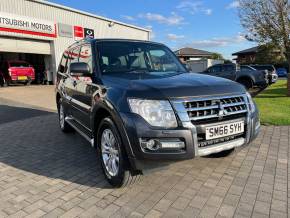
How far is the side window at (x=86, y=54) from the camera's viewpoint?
4.47 m

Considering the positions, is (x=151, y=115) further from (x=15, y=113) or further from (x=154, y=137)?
(x=15, y=113)

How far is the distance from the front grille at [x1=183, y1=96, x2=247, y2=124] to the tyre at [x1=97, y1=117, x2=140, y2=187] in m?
0.89

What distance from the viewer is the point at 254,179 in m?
3.87

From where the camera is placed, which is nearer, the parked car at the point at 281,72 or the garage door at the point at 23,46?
the garage door at the point at 23,46

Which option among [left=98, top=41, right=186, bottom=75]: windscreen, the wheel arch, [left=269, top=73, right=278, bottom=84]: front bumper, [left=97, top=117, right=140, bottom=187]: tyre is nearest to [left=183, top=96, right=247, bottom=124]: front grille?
the wheel arch

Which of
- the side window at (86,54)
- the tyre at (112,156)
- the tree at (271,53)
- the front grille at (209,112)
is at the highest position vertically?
the tree at (271,53)

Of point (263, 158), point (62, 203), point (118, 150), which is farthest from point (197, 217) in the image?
point (263, 158)

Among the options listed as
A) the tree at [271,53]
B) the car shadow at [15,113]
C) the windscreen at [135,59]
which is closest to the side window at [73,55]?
the windscreen at [135,59]

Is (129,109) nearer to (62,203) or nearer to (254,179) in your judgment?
(62,203)

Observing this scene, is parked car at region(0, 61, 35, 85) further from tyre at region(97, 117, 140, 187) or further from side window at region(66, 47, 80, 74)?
tyre at region(97, 117, 140, 187)

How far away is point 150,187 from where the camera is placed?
146 inches

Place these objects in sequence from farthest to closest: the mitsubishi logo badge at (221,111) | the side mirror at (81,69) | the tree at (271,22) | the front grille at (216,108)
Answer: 1. the tree at (271,22)
2. the side mirror at (81,69)
3. the mitsubishi logo badge at (221,111)
4. the front grille at (216,108)

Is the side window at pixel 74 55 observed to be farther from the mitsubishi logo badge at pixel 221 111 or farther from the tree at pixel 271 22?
the tree at pixel 271 22

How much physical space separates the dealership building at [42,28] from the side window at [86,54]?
15.7 metres
